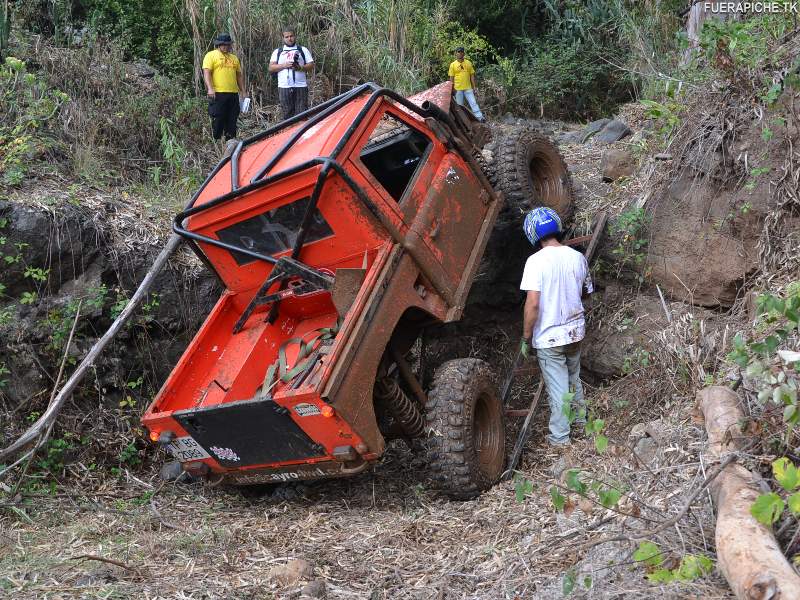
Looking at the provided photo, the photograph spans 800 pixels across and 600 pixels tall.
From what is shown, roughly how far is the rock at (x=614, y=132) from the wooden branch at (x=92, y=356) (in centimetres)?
474

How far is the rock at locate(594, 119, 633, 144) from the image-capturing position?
30.8 feet

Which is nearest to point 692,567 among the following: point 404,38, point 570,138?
point 570,138

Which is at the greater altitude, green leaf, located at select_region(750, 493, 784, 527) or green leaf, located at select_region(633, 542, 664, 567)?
green leaf, located at select_region(750, 493, 784, 527)

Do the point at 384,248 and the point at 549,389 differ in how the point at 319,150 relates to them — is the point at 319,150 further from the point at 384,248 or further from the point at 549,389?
the point at 549,389

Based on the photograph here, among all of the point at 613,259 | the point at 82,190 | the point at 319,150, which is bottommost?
the point at 613,259

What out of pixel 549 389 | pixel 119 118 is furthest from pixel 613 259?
pixel 119 118

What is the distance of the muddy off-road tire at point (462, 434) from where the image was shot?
5.60m

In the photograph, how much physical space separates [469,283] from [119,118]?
5648 millimetres

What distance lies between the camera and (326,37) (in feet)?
40.2

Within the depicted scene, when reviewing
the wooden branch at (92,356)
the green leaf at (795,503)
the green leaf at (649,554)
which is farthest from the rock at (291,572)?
the green leaf at (795,503)

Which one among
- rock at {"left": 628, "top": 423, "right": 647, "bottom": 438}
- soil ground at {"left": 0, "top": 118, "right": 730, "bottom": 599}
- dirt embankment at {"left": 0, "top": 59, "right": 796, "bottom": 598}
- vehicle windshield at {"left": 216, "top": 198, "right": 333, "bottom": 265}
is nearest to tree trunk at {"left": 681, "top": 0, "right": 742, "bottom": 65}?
dirt embankment at {"left": 0, "top": 59, "right": 796, "bottom": 598}

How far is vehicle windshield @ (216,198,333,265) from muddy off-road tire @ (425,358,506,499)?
1330mm

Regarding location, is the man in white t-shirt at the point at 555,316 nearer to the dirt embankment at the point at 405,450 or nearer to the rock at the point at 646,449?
the dirt embankment at the point at 405,450

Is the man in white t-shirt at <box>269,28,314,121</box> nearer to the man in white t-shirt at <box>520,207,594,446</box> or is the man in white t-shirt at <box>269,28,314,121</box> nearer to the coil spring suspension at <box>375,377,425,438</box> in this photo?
the man in white t-shirt at <box>520,207,594,446</box>
